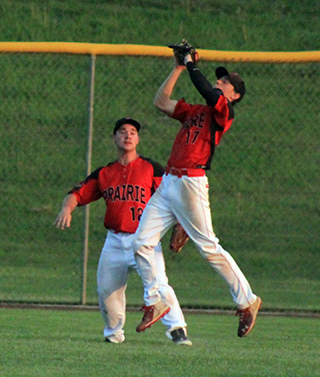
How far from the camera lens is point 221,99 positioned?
5137mm

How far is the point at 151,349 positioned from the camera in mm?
5000

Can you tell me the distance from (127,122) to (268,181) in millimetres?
7201

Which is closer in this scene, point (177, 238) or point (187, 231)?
point (187, 231)

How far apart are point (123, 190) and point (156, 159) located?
6.80 m

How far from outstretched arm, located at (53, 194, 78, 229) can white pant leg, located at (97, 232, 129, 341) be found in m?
0.36

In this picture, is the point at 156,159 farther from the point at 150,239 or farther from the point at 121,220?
the point at 150,239

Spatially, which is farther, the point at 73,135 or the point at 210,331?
the point at 73,135

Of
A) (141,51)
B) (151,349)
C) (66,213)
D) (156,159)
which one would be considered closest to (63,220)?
(66,213)

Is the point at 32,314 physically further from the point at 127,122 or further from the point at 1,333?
the point at 127,122

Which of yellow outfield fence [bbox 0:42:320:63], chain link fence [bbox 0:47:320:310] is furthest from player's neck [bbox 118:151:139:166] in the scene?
chain link fence [bbox 0:47:320:310]

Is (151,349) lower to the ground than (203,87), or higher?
lower

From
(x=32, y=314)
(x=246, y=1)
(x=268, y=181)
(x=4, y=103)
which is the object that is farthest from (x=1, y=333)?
(x=246, y=1)

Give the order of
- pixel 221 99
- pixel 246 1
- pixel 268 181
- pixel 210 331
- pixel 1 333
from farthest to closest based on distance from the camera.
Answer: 1. pixel 246 1
2. pixel 268 181
3. pixel 210 331
4. pixel 1 333
5. pixel 221 99

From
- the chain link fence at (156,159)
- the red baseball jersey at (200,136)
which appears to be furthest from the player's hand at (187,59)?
the chain link fence at (156,159)
